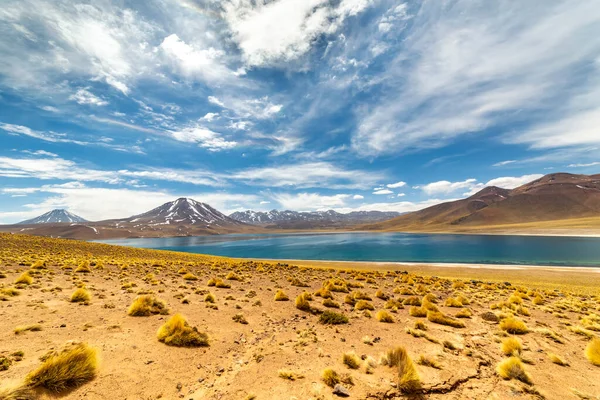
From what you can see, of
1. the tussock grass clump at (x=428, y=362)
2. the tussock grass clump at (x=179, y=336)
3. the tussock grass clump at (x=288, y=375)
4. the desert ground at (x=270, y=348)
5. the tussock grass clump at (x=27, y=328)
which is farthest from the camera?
the tussock grass clump at (x=179, y=336)

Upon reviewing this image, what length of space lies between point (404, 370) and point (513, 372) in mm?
3724

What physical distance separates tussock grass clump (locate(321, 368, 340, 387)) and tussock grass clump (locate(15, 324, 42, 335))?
9344 mm

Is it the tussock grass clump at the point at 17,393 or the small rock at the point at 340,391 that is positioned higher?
the tussock grass clump at the point at 17,393

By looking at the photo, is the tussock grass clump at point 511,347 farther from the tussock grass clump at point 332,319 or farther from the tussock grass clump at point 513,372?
the tussock grass clump at point 332,319

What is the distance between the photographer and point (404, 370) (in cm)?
696

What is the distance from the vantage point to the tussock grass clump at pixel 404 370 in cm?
652

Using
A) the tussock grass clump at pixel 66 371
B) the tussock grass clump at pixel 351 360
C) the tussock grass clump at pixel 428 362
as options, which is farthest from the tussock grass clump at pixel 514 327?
the tussock grass clump at pixel 66 371

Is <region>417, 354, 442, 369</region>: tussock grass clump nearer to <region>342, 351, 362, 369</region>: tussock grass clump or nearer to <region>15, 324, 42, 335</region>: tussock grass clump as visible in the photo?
<region>342, 351, 362, 369</region>: tussock grass clump

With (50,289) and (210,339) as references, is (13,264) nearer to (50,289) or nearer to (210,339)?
(50,289)

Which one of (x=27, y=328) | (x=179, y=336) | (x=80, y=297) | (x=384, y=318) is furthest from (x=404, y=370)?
(x=80, y=297)

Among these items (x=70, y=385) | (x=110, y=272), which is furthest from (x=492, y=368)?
(x=110, y=272)

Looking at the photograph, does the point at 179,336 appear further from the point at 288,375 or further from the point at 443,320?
the point at 443,320

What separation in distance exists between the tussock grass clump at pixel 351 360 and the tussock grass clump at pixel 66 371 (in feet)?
22.4

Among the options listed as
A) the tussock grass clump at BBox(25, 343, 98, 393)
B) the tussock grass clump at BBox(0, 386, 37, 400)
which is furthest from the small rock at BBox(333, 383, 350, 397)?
the tussock grass clump at BBox(0, 386, 37, 400)
